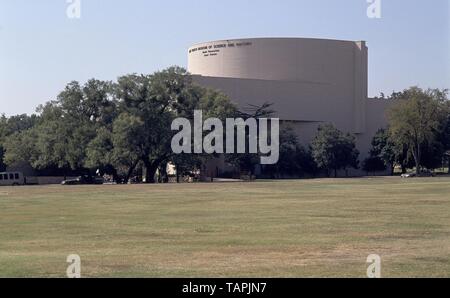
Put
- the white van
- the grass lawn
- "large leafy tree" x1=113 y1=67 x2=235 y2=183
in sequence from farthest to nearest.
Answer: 1. the white van
2. "large leafy tree" x1=113 y1=67 x2=235 y2=183
3. the grass lawn

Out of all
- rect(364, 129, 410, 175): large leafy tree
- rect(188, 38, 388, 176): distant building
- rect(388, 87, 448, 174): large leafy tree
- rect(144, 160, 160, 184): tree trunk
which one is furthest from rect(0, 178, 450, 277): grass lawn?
rect(188, 38, 388, 176): distant building

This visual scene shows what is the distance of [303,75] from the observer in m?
131

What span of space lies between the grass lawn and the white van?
6449cm

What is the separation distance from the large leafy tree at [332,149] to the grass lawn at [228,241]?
82.9 m

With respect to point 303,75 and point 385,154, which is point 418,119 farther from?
point 303,75

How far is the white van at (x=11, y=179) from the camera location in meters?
97.5

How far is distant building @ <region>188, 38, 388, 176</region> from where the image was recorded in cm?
12925

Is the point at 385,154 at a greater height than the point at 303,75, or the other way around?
the point at 303,75

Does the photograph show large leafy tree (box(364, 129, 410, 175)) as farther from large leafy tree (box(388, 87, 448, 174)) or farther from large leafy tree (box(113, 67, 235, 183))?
large leafy tree (box(113, 67, 235, 183))

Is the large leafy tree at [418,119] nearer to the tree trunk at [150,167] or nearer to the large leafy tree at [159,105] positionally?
the large leafy tree at [159,105]

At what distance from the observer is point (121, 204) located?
41000 millimetres

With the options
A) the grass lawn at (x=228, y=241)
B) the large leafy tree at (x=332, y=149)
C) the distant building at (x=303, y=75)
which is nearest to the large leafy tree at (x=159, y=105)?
the large leafy tree at (x=332, y=149)

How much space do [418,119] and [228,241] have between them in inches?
3849

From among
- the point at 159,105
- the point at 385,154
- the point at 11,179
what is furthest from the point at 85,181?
the point at 385,154
